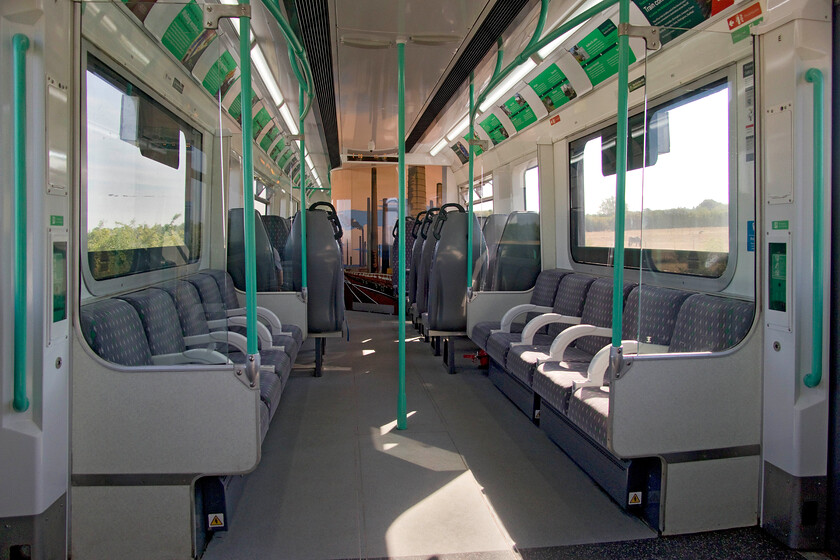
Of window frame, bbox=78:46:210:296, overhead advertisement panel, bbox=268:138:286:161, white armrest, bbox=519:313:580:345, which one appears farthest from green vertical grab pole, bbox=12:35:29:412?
overhead advertisement panel, bbox=268:138:286:161

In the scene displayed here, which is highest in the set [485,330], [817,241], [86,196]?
[86,196]

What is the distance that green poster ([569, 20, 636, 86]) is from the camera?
404 cm

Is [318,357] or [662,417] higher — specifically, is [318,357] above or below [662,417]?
below

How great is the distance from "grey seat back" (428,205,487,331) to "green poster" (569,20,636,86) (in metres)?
1.65

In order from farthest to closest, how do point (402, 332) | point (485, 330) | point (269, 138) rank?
point (269, 138)
point (485, 330)
point (402, 332)

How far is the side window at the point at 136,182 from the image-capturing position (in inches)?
101

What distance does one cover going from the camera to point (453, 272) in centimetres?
552

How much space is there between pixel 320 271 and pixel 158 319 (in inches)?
104

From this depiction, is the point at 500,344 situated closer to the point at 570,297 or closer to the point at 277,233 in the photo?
the point at 570,297

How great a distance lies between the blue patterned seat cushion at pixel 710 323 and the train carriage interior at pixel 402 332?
0.05 feet

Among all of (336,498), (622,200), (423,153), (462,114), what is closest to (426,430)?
(336,498)

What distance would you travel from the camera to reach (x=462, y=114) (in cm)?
693

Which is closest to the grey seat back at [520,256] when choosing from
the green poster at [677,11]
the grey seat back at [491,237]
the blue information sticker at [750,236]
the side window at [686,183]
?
the grey seat back at [491,237]

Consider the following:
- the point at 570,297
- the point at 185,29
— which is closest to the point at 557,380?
the point at 570,297
